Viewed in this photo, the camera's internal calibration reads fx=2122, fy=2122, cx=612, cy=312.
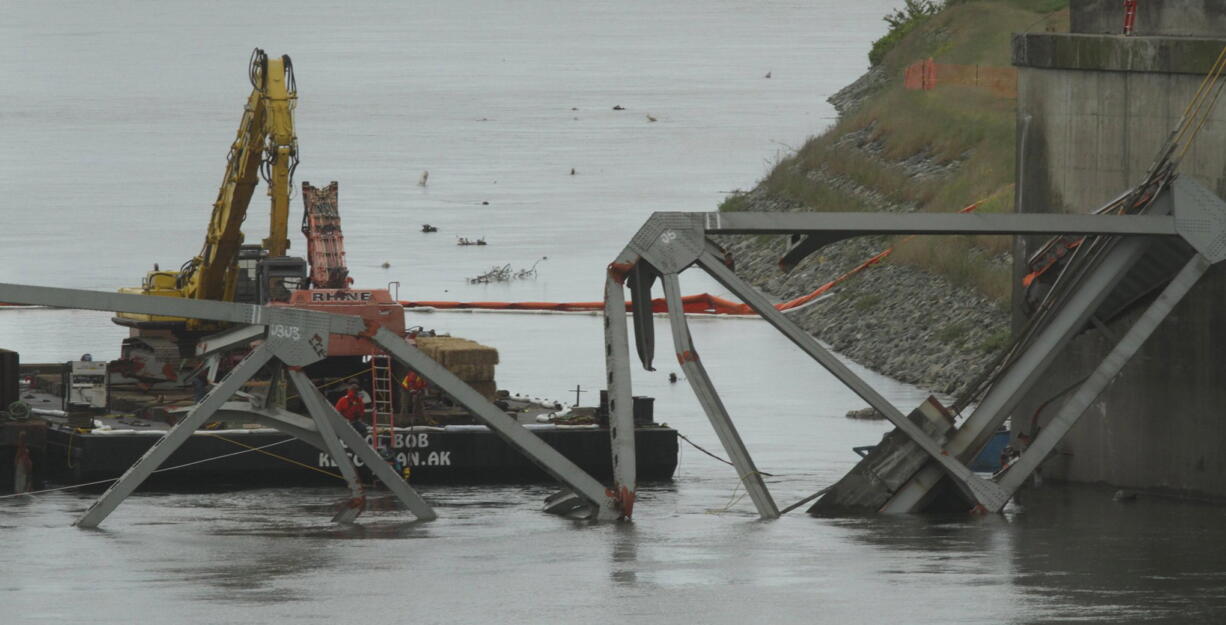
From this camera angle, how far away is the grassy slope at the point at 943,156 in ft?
240

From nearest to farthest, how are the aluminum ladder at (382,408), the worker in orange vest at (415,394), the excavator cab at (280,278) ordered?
the aluminum ladder at (382,408), the worker in orange vest at (415,394), the excavator cab at (280,278)

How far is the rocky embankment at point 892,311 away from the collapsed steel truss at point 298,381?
26.7 metres

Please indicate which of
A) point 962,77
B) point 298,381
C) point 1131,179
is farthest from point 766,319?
point 962,77

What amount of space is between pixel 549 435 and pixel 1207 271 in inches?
620

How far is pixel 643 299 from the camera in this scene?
37.2m

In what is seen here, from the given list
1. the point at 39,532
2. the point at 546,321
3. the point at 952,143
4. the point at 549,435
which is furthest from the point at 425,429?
the point at 952,143

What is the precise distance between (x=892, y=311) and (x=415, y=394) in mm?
26966

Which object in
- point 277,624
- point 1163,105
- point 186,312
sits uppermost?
point 1163,105

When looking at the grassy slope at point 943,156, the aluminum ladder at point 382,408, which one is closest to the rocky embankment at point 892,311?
the grassy slope at point 943,156

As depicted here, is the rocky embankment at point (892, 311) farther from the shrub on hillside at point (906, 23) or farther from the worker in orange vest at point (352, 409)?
the shrub on hillside at point (906, 23)

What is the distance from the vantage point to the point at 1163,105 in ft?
132

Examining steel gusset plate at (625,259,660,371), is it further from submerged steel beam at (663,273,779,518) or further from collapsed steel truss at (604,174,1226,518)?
submerged steel beam at (663,273,779,518)

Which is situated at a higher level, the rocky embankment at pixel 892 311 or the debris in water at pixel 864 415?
the rocky embankment at pixel 892 311

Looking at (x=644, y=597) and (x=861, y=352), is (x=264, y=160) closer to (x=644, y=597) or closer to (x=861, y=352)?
(x=861, y=352)
